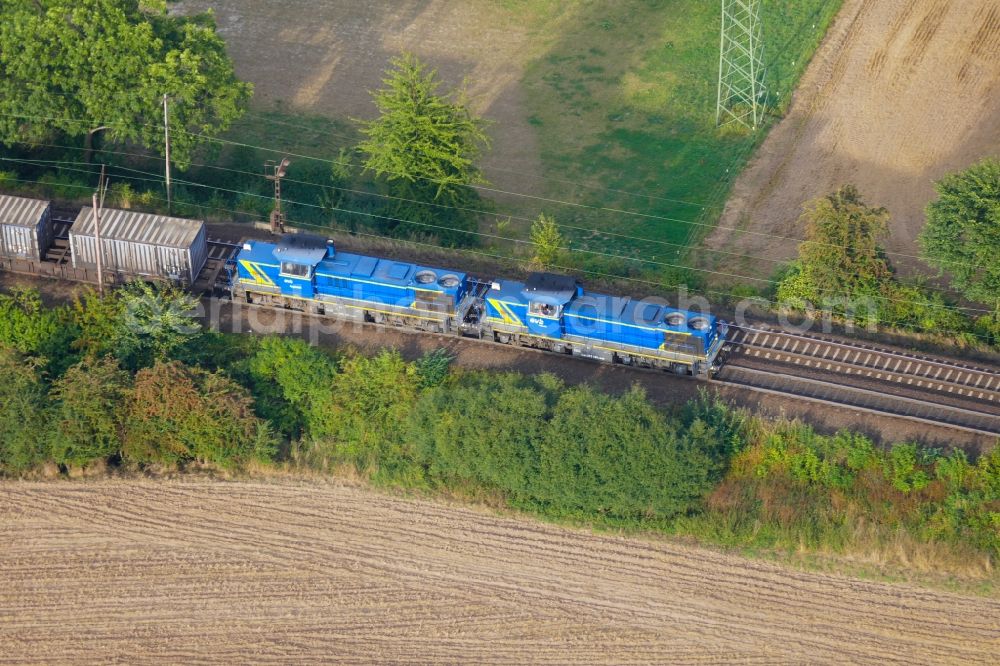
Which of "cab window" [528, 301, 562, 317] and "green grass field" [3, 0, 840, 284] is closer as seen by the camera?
"cab window" [528, 301, 562, 317]

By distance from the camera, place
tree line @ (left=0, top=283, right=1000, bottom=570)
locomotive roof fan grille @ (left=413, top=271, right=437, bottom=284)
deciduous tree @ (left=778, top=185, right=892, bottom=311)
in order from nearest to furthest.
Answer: tree line @ (left=0, top=283, right=1000, bottom=570) → locomotive roof fan grille @ (left=413, top=271, right=437, bottom=284) → deciduous tree @ (left=778, top=185, right=892, bottom=311)

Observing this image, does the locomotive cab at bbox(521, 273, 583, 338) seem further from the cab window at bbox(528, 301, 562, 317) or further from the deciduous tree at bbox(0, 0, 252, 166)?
the deciduous tree at bbox(0, 0, 252, 166)

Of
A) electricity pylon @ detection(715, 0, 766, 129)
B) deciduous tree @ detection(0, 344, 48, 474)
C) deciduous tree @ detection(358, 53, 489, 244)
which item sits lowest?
deciduous tree @ detection(0, 344, 48, 474)

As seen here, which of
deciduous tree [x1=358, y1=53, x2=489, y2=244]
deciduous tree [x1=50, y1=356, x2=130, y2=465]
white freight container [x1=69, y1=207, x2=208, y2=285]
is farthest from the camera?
deciduous tree [x1=358, y1=53, x2=489, y2=244]

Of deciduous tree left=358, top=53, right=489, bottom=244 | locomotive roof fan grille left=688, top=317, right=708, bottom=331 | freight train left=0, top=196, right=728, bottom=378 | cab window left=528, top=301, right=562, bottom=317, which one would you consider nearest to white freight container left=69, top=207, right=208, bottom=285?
freight train left=0, top=196, right=728, bottom=378

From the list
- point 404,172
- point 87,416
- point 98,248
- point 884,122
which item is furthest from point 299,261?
point 884,122

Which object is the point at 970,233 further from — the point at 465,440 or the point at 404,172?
the point at 404,172

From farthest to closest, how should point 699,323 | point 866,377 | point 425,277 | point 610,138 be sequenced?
point 610,138
point 425,277
point 866,377
point 699,323

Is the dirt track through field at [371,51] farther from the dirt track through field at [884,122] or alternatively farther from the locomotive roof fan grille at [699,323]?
the locomotive roof fan grille at [699,323]

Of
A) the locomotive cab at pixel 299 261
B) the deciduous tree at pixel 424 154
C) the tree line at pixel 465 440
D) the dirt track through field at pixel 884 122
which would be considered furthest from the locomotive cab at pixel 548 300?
→ the dirt track through field at pixel 884 122
